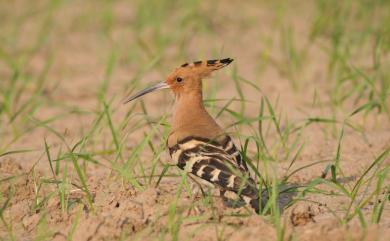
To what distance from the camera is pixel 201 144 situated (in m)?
4.14

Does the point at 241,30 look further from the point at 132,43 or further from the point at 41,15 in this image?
the point at 41,15

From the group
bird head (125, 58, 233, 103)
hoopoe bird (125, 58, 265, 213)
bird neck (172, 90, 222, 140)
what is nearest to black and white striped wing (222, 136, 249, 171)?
hoopoe bird (125, 58, 265, 213)

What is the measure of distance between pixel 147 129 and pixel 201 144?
178cm

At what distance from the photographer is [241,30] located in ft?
28.0

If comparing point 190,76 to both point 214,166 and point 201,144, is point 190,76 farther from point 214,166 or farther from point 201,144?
point 214,166

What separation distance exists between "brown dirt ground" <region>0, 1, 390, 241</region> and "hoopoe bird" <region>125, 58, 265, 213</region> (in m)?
0.14

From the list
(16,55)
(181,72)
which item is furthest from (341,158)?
(16,55)

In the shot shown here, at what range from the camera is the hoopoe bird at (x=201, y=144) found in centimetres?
382

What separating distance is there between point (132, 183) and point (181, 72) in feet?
3.22

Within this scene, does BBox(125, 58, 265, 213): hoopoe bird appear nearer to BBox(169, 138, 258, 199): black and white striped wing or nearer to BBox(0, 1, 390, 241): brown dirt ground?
BBox(169, 138, 258, 199): black and white striped wing

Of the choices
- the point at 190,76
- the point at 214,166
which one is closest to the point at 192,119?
the point at 190,76

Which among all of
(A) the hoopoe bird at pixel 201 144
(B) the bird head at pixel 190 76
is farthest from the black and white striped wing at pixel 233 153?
(B) the bird head at pixel 190 76

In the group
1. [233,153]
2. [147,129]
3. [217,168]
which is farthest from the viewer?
[147,129]

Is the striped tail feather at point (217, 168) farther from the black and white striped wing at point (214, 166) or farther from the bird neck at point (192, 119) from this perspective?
the bird neck at point (192, 119)
